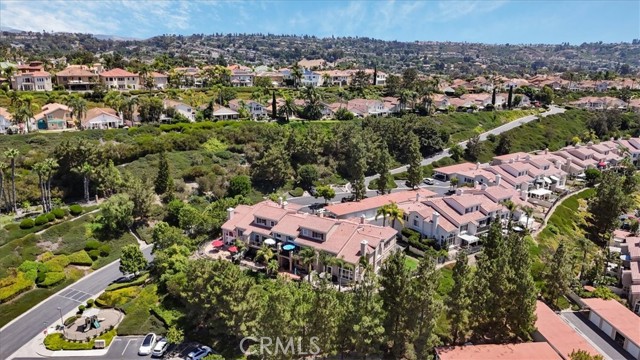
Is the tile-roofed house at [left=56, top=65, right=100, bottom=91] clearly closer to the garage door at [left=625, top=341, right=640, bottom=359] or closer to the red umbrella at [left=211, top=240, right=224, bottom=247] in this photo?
the red umbrella at [left=211, top=240, right=224, bottom=247]

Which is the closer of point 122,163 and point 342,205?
point 342,205

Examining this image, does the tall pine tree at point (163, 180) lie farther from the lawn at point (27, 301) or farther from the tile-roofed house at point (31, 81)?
Result: the tile-roofed house at point (31, 81)

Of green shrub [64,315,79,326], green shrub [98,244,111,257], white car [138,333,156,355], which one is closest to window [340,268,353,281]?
white car [138,333,156,355]

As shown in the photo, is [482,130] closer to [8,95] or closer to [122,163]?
[122,163]

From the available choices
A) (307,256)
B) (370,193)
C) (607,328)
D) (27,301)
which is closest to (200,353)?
(307,256)

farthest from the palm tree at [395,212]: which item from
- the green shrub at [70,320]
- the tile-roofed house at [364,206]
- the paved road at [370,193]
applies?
the green shrub at [70,320]

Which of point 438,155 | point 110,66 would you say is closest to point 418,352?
point 438,155

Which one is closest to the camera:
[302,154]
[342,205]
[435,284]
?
[435,284]

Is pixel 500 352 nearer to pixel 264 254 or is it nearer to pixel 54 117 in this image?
pixel 264 254
